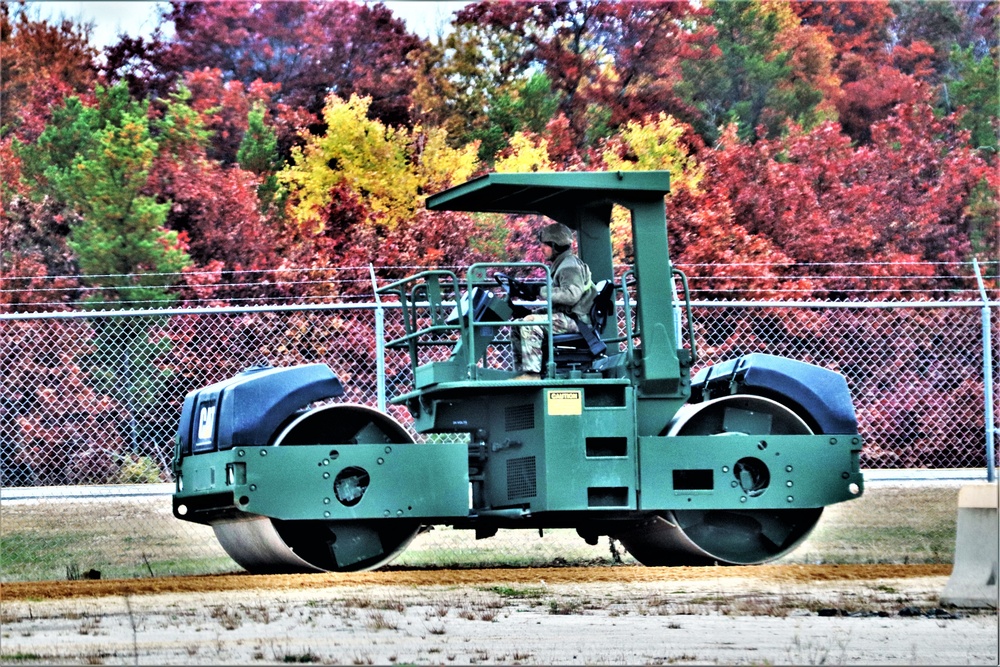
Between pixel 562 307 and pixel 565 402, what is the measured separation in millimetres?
864

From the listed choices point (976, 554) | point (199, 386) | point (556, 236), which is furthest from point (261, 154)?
point (976, 554)

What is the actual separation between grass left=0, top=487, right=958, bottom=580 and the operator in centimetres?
229

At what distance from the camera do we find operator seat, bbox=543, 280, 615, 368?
1142cm

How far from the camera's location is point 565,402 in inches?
428

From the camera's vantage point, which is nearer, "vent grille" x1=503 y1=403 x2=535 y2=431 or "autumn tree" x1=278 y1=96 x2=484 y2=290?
"vent grille" x1=503 y1=403 x2=535 y2=431

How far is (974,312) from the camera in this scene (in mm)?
23297

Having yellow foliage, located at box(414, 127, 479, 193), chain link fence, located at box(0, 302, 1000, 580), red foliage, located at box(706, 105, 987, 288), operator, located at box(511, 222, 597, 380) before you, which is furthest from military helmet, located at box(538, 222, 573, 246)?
yellow foliage, located at box(414, 127, 479, 193)

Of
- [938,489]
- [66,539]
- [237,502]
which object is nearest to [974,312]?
[938,489]

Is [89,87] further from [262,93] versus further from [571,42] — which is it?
[571,42]

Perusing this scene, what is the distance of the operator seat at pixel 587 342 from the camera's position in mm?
11422

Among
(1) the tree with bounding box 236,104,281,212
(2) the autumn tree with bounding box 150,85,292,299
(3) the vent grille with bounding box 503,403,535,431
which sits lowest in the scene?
(3) the vent grille with bounding box 503,403,535,431

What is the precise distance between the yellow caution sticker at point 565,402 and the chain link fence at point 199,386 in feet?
8.98

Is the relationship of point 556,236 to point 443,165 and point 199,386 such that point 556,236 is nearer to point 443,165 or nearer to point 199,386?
point 199,386

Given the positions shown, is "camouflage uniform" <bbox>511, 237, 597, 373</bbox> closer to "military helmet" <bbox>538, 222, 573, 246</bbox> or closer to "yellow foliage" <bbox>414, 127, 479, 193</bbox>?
"military helmet" <bbox>538, 222, 573, 246</bbox>
